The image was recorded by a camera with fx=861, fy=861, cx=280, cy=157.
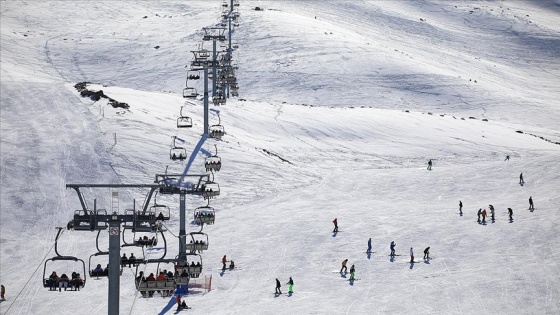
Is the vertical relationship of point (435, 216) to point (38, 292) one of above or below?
above

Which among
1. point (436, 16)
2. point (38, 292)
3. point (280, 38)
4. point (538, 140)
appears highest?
point (436, 16)

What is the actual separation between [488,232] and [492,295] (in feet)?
30.6

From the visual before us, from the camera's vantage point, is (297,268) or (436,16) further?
(436,16)

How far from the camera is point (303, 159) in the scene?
62562 millimetres

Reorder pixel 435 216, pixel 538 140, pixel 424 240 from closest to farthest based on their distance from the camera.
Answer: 1. pixel 424 240
2. pixel 435 216
3. pixel 538 140

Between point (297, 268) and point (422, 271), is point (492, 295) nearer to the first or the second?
point (422, 271)

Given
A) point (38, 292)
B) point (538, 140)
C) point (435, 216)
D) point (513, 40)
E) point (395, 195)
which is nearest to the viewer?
point (38, 292)

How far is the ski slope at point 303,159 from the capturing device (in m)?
36.3

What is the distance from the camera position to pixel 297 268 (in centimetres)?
3891

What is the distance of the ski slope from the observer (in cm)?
3628

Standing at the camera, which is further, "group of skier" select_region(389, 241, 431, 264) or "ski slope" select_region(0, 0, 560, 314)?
"group of skier" select_region(389, 241, 431, 264)

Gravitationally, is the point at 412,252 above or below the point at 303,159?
below

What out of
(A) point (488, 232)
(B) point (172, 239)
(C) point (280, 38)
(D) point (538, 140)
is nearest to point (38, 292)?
(B) point (172, 239)

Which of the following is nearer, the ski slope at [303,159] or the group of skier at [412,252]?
the ski slope at [303,159]
